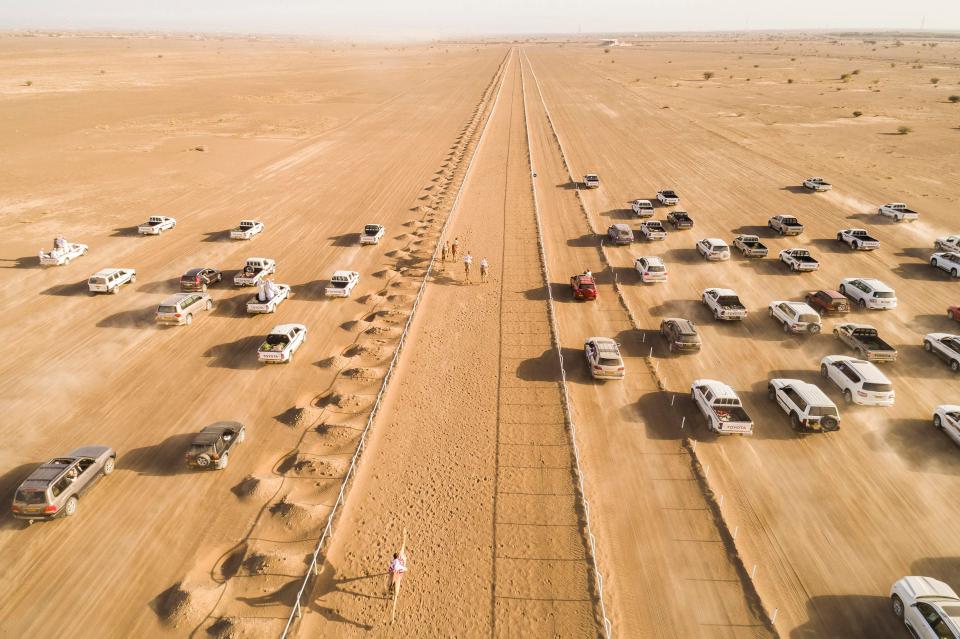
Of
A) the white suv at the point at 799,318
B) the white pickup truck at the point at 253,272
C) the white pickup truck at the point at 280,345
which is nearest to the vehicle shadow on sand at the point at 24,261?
the white pickup truck at the point at 253,272

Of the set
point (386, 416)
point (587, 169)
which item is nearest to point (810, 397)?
point (386, 416)

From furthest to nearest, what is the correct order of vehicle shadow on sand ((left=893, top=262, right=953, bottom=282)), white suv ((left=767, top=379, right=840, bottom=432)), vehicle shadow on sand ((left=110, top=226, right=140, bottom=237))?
vehicle shadow on sand ((left=110, top=226, right=140, bottom=237)), vehicle shadow on sand ((left=893, top=262, right=953, bottom=282)), white suv ((left=767, top=379, right=840, bottom=432))

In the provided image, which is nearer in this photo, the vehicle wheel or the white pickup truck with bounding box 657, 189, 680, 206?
the vehicle wheel

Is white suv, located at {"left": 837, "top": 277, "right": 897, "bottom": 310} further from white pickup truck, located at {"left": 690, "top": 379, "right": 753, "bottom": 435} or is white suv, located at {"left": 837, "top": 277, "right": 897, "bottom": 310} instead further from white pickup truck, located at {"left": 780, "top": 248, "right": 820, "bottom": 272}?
white pickup truck, located at {"left": 690, "top": 379, "right": 753, "bottom": 435}

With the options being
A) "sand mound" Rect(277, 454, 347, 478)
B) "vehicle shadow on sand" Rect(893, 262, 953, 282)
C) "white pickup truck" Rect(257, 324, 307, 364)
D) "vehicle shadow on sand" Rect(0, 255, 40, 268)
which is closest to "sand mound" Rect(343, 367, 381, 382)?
"white pickup truck" Rect(257, 324, 307, 364)

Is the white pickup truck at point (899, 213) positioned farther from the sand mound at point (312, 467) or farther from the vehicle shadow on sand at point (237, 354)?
the vehicle shadow on sand at point (237, 354)

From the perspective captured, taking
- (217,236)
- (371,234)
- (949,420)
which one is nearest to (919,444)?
(949,420)

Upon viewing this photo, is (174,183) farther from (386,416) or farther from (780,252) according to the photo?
(780,252)
